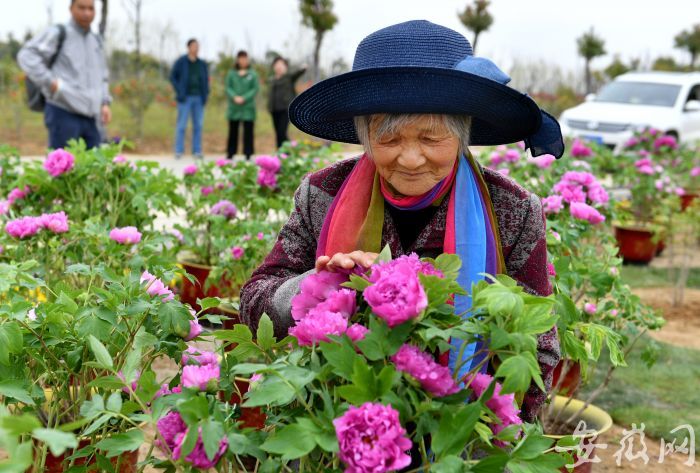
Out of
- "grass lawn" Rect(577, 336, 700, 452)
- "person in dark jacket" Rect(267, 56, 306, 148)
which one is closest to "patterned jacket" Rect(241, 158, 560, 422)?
"grass lawn" Rect(577, 336, 700, 452)

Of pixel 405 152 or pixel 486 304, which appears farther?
pixel 405 152

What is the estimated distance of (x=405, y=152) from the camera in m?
1.68

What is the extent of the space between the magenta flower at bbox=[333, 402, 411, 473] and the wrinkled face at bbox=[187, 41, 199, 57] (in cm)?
1130

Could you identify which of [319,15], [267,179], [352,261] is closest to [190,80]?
[267,179]

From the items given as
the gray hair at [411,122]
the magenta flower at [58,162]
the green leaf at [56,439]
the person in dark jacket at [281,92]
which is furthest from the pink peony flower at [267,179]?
the person in dark jacket at [281,92]

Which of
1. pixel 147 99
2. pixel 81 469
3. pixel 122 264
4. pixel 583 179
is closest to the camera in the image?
pixel 81 469

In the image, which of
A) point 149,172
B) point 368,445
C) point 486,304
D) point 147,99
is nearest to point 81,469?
point 368,445

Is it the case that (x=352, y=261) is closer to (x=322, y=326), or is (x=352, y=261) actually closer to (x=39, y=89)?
(x=322, y=326)

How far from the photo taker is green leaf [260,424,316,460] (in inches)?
41.6

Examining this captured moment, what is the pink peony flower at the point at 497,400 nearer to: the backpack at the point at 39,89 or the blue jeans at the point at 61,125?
the blue jeans at the point at 61,125

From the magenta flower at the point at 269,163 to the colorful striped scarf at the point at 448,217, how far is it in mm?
2516

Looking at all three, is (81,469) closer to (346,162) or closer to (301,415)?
(301,415)

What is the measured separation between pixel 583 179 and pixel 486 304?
230 centimetres

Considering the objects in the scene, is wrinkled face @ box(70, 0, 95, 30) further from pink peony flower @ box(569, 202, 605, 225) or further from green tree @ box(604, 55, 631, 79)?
green tree @ box(604, 55, 631, 79)
